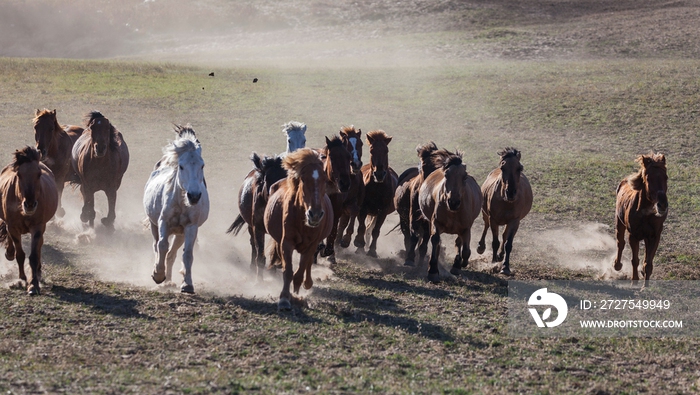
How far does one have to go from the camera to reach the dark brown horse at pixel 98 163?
45.4 feet

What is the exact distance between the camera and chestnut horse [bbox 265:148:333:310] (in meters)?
8.97

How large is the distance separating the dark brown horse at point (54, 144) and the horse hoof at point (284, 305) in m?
6.67

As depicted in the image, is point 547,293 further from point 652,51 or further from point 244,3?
point 244,3

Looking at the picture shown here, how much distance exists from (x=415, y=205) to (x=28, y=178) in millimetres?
5728

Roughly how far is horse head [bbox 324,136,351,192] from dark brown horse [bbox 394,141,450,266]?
5.60 feet

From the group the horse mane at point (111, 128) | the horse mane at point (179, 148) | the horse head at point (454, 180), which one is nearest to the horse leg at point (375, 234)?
the horse head at point (454, 180)

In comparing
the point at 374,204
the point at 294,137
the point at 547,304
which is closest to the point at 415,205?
the point at 374,204

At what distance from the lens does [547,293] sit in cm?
1038

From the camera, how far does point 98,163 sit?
14.0 metres

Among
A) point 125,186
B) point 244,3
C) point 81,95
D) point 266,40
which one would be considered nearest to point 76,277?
point 125,186

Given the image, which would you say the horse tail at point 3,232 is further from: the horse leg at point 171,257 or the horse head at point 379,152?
the horse head at point 379,152

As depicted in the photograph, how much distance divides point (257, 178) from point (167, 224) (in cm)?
177

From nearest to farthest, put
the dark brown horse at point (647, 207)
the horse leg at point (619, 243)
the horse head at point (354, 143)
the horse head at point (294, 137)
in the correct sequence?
1. the dark brown horse at point (647, 207)
2. the horse leg at point (619, 243)
3. the horse head at point (354, 143)
4. the horse head at point (294, 137)

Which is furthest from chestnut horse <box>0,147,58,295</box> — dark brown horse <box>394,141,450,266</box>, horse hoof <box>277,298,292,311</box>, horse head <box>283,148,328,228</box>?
dark brown horse <box>394,141,450,266</box>
